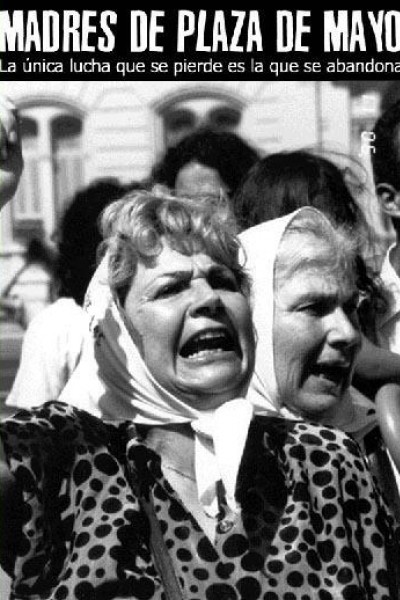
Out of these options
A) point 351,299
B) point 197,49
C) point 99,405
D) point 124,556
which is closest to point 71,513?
point 124,556

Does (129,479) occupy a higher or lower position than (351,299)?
lower

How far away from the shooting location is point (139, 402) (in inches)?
87.4

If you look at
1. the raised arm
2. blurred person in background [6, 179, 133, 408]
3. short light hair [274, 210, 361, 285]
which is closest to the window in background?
blurred person in background [6, 179, 133, 408]

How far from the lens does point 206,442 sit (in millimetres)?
2197

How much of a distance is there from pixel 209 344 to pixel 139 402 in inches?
5.7

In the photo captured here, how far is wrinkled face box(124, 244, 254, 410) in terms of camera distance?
220 cm

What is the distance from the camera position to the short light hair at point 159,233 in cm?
228

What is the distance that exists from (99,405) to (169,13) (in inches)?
51.2

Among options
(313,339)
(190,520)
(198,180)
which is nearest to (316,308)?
(313,339)

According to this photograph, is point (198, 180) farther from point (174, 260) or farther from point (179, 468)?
point (179, 468)

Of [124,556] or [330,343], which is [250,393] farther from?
[124,556]

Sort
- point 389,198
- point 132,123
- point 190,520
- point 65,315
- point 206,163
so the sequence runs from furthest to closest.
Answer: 1. point 132,123
2. point 206,163
3. point 65,315
4. point 389,198
5. point 190,520

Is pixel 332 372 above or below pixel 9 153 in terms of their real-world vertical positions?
below

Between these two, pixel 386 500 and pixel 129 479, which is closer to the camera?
pixel 129 479
